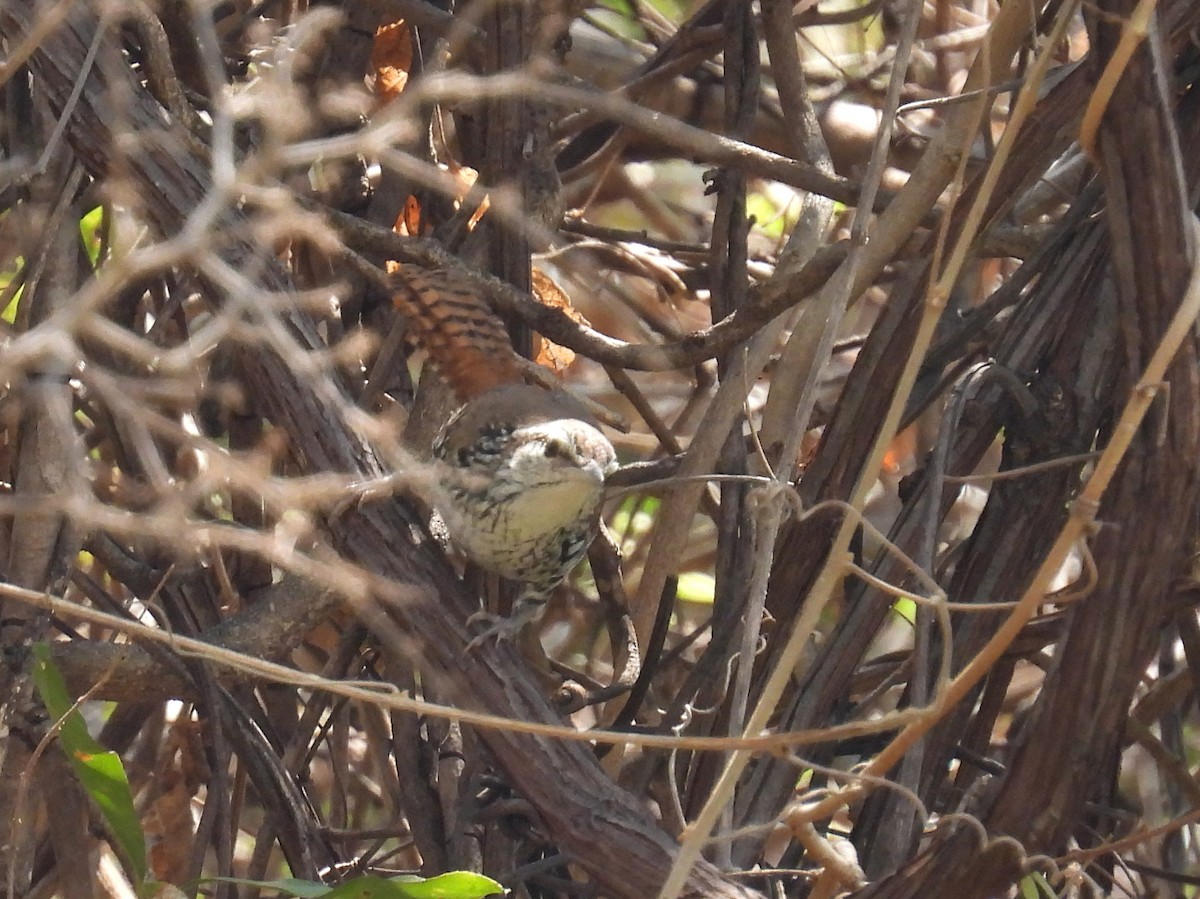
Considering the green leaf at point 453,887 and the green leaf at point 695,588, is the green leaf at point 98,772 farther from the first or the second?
the green leaf at point 695,588

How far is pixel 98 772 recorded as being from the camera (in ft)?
6.81

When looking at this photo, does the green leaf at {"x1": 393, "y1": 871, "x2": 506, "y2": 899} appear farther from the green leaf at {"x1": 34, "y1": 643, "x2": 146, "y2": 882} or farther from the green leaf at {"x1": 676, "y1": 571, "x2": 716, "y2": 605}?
the green leaf at {"x1": 676, "y1": 571, "x2": 716, "y2": 605}

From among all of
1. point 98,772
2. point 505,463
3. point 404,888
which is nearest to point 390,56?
point 505,463

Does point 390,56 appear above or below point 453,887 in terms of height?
above

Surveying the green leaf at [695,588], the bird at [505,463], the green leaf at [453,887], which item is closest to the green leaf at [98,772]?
the green leaf at [453,887]

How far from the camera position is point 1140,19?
155 cm

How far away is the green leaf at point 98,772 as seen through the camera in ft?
6.73

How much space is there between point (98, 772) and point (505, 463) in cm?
87

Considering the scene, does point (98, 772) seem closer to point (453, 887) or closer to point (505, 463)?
point (453, 887)

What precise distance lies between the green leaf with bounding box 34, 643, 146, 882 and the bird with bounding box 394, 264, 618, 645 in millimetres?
707

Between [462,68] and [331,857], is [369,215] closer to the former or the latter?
[462,68]

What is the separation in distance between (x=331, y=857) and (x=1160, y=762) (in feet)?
4.53

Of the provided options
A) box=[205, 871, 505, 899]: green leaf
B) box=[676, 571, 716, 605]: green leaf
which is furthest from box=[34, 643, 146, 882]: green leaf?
box=[676, 571, 716, 605]: green leaf

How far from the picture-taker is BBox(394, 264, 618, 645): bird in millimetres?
2535
